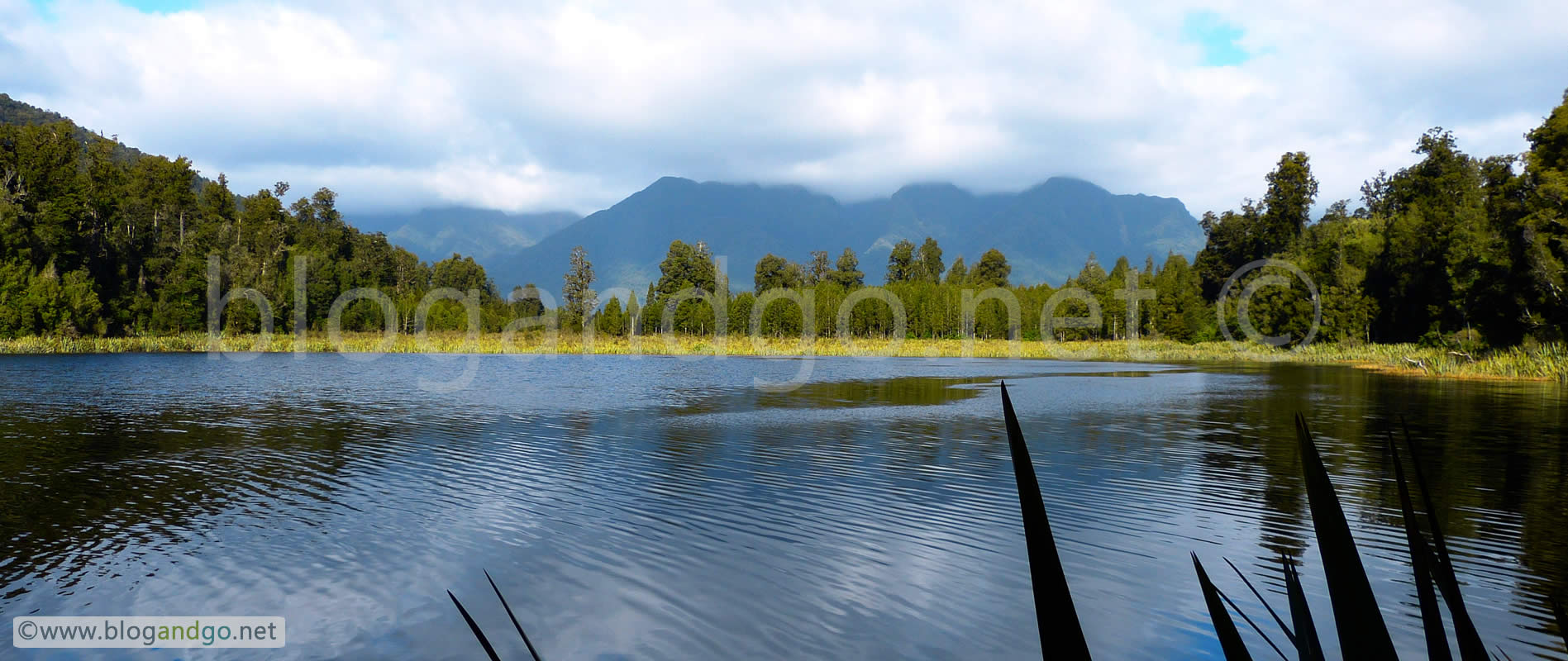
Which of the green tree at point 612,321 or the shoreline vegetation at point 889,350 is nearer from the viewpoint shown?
the shoreline vegetation at point 889,350

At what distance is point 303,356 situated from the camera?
4662 cm

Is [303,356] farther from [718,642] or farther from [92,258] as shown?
[718,642]

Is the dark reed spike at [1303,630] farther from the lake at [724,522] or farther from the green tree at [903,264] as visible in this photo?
the green tree at [903,264]

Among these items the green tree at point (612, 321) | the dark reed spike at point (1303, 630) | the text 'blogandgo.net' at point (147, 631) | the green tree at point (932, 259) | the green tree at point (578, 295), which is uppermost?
the green tree at point (932, 259)

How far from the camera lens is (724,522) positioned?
372 inches

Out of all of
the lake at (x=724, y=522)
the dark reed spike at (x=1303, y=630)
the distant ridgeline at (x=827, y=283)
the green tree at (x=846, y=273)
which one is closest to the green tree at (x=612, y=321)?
the distant ridgeline at (x=827, y=283)

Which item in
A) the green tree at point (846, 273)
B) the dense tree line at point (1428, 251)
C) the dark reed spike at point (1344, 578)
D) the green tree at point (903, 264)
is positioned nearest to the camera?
the dark reed spike at point (1344, 578)

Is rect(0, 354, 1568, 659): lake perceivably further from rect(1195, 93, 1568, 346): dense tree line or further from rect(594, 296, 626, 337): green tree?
rect(594, 296, 626, 337): green tree

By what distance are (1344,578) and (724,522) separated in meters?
8.79

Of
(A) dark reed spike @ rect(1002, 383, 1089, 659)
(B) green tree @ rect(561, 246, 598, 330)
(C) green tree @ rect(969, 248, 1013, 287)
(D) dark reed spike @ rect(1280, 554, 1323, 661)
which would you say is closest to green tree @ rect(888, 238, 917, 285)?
(C) green tree @ rect(969, 248, 1013, 287)

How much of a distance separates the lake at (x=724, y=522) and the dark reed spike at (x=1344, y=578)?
457 centimetres

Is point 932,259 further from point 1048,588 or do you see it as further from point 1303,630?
point 1048,588

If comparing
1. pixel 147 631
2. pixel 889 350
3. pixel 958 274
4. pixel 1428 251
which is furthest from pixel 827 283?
pixel 147 631

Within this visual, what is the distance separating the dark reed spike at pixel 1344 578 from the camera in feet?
2.94
